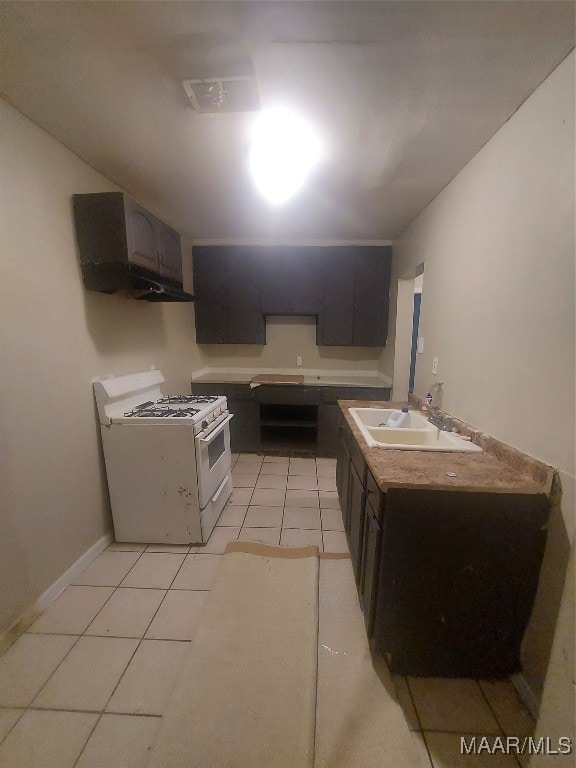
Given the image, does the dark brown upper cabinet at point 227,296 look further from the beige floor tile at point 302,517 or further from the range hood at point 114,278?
the beige floor tile at point 302,517

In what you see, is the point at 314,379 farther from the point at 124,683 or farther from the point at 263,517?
the point at 124,683

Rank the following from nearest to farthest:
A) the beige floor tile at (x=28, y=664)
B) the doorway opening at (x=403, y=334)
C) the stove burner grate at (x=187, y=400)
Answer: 1. the beige floor tile at (x=28, y=664)
2. the stove burner grate at (x=187, y=400)
3. the doorway opening at (x=403, y=334)

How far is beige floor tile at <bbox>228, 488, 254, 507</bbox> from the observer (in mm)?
2431

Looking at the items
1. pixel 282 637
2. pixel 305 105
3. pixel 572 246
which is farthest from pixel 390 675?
pixel 305 105

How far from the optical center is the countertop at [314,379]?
3209mm

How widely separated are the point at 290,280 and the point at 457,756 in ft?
11.4

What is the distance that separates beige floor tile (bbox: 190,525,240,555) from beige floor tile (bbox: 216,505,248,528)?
0.13 feet

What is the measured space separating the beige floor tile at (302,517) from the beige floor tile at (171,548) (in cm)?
71

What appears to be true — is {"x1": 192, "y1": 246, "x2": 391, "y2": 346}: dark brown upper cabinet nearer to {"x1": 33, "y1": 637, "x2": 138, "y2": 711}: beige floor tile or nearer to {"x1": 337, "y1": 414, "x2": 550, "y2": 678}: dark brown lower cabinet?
{"x1": 337, "y1": 414, "x2": 550, "y2": 678}: dark brown lower cabinet

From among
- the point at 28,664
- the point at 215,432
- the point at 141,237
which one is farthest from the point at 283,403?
the point at 28,664

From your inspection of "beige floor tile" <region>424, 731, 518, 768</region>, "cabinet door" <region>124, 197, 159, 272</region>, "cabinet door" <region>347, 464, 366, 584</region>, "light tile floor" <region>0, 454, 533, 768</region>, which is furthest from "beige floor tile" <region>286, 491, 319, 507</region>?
"cabinet door" <region>124, 197, 159, 272</region>

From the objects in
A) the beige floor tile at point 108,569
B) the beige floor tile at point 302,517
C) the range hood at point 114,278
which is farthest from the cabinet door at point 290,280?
the beige floor tile at point 108,569

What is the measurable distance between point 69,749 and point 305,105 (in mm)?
2697

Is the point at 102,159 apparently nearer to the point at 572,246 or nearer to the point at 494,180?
the point at 494,180
